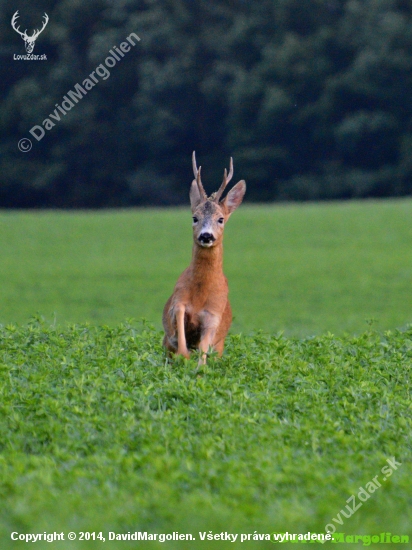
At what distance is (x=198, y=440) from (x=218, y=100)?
35.6 m

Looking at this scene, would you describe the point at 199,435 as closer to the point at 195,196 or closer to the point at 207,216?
the point at 207,216

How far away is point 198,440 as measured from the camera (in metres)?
5.48

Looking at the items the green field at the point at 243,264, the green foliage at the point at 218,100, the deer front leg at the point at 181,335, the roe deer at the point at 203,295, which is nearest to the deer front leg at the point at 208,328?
the roe deer at the point at 203,295

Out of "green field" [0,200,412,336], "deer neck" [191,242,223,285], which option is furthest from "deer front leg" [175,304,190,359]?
"green field" [0,200,412,336]

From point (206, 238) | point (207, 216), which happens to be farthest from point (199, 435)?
point (207, 216)

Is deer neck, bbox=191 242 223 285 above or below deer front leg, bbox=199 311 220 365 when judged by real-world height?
above

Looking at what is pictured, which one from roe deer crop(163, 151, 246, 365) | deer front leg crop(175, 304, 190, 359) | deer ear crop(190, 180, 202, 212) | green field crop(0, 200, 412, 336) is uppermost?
green field crop(0, 200, 412, 336)

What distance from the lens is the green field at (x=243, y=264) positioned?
18.9 metres

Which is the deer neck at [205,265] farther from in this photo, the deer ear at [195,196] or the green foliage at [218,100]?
the green foliage at [218,100]

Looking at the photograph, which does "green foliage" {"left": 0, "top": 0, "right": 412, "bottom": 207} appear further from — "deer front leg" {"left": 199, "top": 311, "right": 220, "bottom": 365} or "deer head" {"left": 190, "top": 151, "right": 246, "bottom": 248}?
"deer front leg" {"left": 199, "top": 311, "right": 220, "bottom": 365}

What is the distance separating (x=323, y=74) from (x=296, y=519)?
37.0 meters

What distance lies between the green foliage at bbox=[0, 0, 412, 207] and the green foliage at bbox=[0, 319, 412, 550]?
104 feet

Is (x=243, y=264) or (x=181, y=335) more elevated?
(x=243, y=264)

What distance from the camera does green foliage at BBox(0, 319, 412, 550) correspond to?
430 cm
